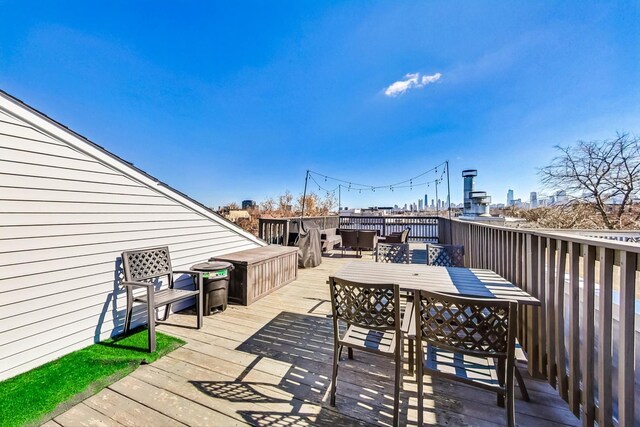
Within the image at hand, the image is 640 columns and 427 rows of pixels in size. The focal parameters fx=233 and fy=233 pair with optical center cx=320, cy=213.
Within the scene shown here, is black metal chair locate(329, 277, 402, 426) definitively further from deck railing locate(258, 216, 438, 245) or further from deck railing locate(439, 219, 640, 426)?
deck railing locate(258, 216, 438, 245)

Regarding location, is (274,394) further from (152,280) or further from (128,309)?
(152,280)

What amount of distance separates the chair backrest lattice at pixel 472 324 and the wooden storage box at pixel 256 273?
8.91ft

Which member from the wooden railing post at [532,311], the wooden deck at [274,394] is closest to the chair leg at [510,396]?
the wooden deck at [274,394]

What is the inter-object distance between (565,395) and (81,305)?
4248mm

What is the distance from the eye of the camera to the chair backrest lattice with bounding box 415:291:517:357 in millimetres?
1215

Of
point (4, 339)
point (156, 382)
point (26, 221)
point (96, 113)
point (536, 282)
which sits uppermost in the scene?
point (96, 113)

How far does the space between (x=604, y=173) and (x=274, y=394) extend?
10.2 meters

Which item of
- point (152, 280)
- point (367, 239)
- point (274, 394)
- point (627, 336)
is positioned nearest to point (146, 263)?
point (152, 280)

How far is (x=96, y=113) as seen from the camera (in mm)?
6133

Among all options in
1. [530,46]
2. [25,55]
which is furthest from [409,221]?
[25,55]

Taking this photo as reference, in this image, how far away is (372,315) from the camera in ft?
5.21

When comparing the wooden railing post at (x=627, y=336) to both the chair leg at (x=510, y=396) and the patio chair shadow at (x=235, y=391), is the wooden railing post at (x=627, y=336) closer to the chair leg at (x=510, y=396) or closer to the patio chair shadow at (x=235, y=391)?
the chair leg at (x=510, y=396)

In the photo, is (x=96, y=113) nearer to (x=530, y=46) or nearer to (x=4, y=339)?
(x=4, y=339)

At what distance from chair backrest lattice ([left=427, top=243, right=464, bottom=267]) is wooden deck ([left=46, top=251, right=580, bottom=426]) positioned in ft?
6.35
